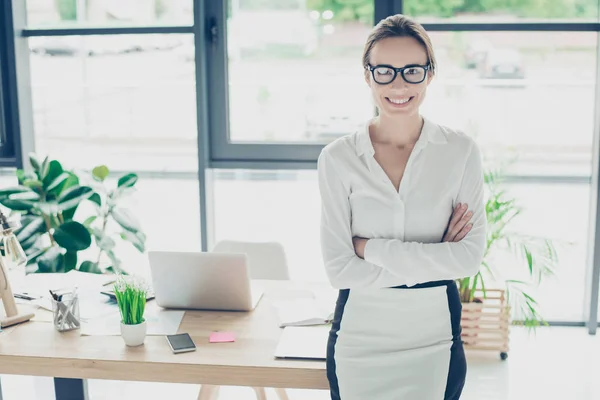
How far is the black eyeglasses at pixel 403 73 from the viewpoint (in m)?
1.83

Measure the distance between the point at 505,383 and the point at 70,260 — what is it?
7.39ft

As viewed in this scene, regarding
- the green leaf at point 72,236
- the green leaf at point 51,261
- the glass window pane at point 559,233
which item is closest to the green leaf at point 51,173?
the green leaf at point 72,236

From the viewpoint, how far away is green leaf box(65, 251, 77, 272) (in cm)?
348

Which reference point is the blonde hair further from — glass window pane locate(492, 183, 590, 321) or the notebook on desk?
glass window pane locate(492, 183, 590, 321)

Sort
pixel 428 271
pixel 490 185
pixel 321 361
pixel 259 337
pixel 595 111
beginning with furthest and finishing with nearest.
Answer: pixel 595 111
pixel 490 185
pixel 259 337
pixel 321 361
pixel 428 271

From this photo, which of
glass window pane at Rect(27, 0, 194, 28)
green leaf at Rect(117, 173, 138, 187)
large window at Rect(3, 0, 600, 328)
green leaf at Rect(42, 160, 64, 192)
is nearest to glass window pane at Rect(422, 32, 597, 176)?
large window at Rect(3, 0, 600, 328)

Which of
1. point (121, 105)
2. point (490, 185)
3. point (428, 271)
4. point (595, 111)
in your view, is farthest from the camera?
point (121, 105)

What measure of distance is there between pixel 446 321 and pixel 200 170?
7.66 feet

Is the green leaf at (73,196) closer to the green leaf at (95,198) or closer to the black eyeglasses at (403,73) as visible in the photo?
the green leaf at (95,198)

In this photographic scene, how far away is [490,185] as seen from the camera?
11.7ft

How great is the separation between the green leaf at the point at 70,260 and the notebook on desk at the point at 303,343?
5.70 feet

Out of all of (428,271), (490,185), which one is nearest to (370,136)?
(428,271)

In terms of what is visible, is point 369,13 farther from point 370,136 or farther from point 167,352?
point 167,352

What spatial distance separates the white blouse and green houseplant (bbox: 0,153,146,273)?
1.94m
